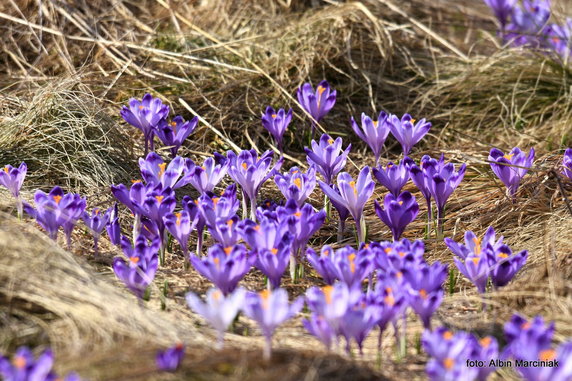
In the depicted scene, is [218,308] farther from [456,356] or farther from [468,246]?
[468,246]

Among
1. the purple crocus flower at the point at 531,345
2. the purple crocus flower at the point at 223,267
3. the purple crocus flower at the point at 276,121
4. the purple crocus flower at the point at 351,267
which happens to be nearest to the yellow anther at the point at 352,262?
the purple crocus flower at the point at 351,267

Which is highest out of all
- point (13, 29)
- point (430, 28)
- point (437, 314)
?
point (430, 28)

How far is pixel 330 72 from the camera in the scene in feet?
15.6

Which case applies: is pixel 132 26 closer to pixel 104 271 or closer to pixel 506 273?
pixel 104 271

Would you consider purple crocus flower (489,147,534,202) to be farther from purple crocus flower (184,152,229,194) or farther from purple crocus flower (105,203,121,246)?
purple crocus flower (105,203,121,246)

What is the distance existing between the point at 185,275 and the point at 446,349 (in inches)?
48.7

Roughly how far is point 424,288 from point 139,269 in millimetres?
881

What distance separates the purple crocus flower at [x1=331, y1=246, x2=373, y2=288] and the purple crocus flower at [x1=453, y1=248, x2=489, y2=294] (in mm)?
311

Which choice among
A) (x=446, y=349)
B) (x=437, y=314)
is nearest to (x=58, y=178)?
(x=437, y=314)

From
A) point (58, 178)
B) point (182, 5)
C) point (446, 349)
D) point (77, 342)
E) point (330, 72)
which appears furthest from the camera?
point (182, 5)

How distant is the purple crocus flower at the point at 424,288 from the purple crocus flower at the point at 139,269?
796mm

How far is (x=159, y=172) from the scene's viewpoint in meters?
3.10

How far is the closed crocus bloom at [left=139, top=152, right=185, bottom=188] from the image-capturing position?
9.98 ft

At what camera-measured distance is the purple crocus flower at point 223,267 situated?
7.77 ft
